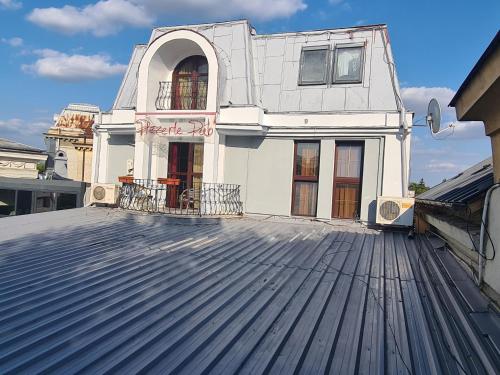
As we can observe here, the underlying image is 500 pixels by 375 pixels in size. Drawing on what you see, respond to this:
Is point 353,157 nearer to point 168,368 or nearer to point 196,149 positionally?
point 196,149

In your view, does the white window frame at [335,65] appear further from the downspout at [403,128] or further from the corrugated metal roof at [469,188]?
the corrugated metal roof at [469,188]

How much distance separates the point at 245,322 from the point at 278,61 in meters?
10.1

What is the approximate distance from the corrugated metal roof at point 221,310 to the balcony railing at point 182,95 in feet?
22.4

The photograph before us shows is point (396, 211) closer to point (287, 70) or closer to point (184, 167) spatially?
point (287, 70)

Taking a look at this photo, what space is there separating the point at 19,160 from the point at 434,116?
692 inches

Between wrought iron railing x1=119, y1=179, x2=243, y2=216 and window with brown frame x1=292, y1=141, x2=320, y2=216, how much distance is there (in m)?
1.83

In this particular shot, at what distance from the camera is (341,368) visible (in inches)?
99.9

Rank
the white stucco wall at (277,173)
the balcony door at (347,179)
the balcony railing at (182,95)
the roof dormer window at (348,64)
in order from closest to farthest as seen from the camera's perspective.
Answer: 1. the white stucco wall at (277,173)
2. the balcony door at (347,179)
3. the roof dormer window at (348,64)
4. the balcony railing at (182,95)

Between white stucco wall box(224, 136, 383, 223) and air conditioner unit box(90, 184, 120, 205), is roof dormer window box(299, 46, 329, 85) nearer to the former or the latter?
white stucco wall box(224, 136, 383, 223)

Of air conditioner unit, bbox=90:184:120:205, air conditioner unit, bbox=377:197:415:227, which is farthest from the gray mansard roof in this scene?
air conditioner unit, bbox=90:184:120:205

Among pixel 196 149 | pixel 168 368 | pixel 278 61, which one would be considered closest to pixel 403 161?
pixel 278 61

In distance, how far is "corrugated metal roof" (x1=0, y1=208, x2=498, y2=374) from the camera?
2576mm

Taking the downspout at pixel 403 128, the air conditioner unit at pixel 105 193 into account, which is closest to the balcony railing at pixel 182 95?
the air conditioner unit at pixel 105 193

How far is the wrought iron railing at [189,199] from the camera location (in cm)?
1087
